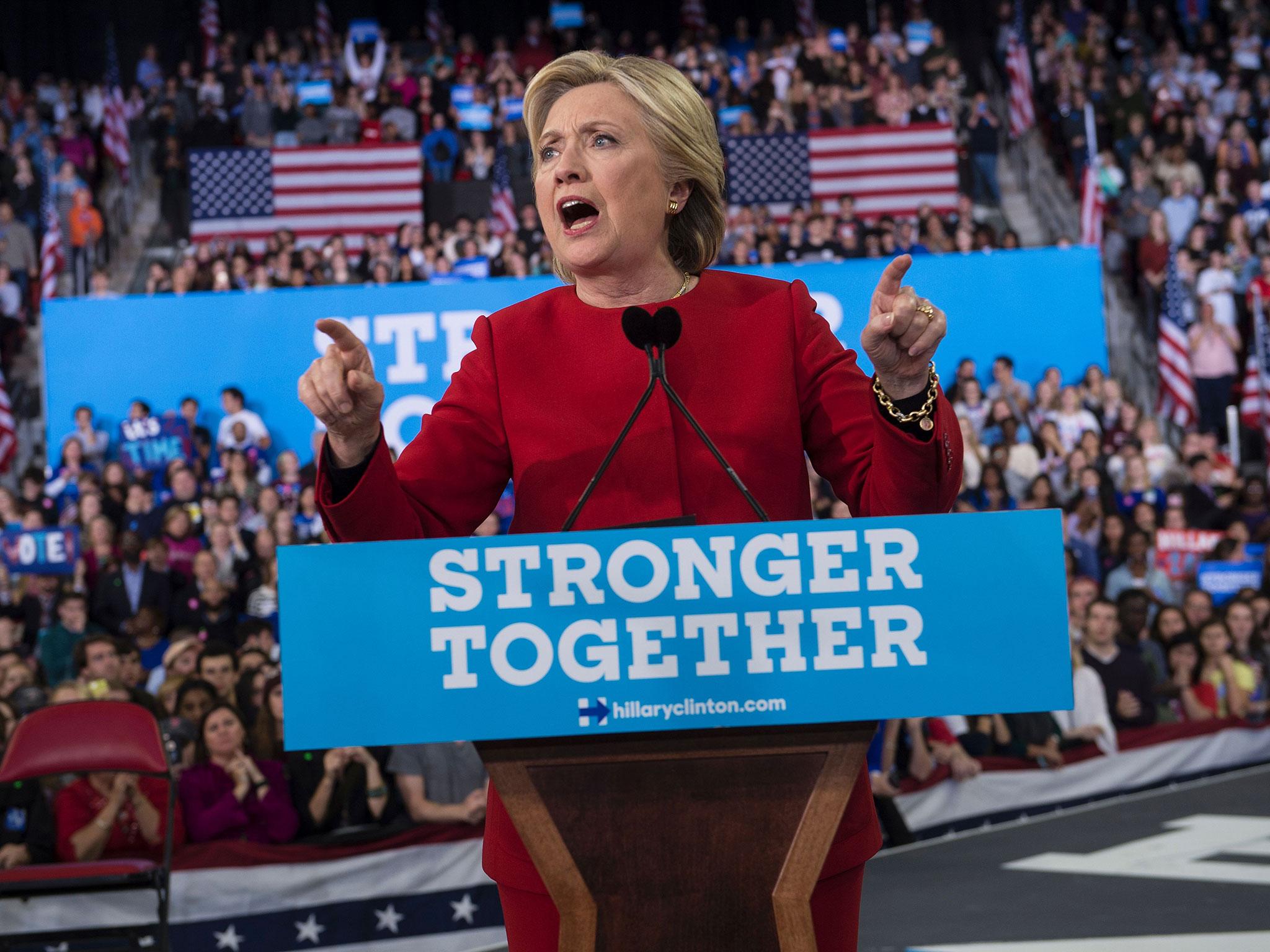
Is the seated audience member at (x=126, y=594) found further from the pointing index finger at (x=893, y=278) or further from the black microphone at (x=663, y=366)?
the pointing index finger at (x=893, y=278)

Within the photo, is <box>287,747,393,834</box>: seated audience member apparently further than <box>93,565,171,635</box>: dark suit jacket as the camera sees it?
No

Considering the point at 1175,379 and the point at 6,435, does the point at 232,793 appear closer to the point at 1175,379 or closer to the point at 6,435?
the point at 6,435

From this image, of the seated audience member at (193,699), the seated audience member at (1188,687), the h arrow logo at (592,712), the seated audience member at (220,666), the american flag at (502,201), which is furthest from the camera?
the american flag at (502,201)

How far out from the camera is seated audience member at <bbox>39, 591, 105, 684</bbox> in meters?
7.11

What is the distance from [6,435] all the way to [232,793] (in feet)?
22.5

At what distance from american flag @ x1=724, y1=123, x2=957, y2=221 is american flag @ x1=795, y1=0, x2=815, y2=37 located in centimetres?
566

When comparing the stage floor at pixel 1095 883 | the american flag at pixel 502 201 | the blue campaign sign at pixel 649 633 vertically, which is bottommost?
the stage floor at pixel 1095 883

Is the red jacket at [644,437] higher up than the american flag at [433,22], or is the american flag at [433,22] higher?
the american flag at [433,22]

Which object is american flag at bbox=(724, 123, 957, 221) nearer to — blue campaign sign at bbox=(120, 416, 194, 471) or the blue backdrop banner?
the blue backdrop banner

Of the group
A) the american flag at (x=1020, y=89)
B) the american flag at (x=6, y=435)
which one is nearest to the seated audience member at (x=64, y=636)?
the american flag at (x=6, y=435)

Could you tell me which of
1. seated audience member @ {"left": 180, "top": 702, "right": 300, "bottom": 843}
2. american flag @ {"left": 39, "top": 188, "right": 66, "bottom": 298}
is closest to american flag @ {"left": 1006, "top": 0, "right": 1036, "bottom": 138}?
american flag @ {"left": 39, "top": 188, "right": 66, "bottom": 298}

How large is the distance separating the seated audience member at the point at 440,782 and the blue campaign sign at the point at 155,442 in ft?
15.9

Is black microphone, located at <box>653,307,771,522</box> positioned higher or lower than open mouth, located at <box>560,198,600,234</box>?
lower

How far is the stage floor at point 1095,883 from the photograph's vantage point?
14.3 ft
